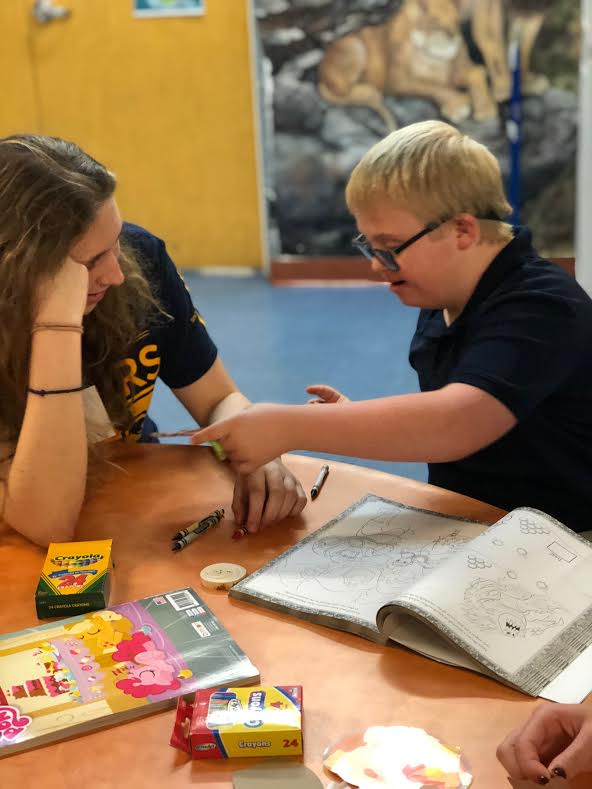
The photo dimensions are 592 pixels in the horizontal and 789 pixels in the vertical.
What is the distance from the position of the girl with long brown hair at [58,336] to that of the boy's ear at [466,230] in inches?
18.9

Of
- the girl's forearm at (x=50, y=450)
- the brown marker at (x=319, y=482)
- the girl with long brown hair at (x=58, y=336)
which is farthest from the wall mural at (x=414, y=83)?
the girl's forearm at (x=50, y=450)

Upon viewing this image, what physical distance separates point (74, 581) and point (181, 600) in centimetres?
13

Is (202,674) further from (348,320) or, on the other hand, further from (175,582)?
(348,320)

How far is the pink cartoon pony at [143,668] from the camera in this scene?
88 cm

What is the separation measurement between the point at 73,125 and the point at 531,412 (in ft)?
15.6

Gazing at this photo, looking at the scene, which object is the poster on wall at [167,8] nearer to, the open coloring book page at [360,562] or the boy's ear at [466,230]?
the boy's ear at [466,230]

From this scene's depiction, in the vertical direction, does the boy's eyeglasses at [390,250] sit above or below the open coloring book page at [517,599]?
above

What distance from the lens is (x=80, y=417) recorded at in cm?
131

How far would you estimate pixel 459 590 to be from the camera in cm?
95

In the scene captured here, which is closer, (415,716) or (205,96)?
(415,716)

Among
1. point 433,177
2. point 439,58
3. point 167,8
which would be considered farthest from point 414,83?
point 433,177

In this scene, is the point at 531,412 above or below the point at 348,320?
above

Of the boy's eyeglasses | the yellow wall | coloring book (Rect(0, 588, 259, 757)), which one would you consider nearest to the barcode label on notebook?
coloring book (Rect(0, 588, 259, 757))

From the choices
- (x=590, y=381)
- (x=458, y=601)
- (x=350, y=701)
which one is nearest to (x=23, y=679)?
(x=350, y=701)
